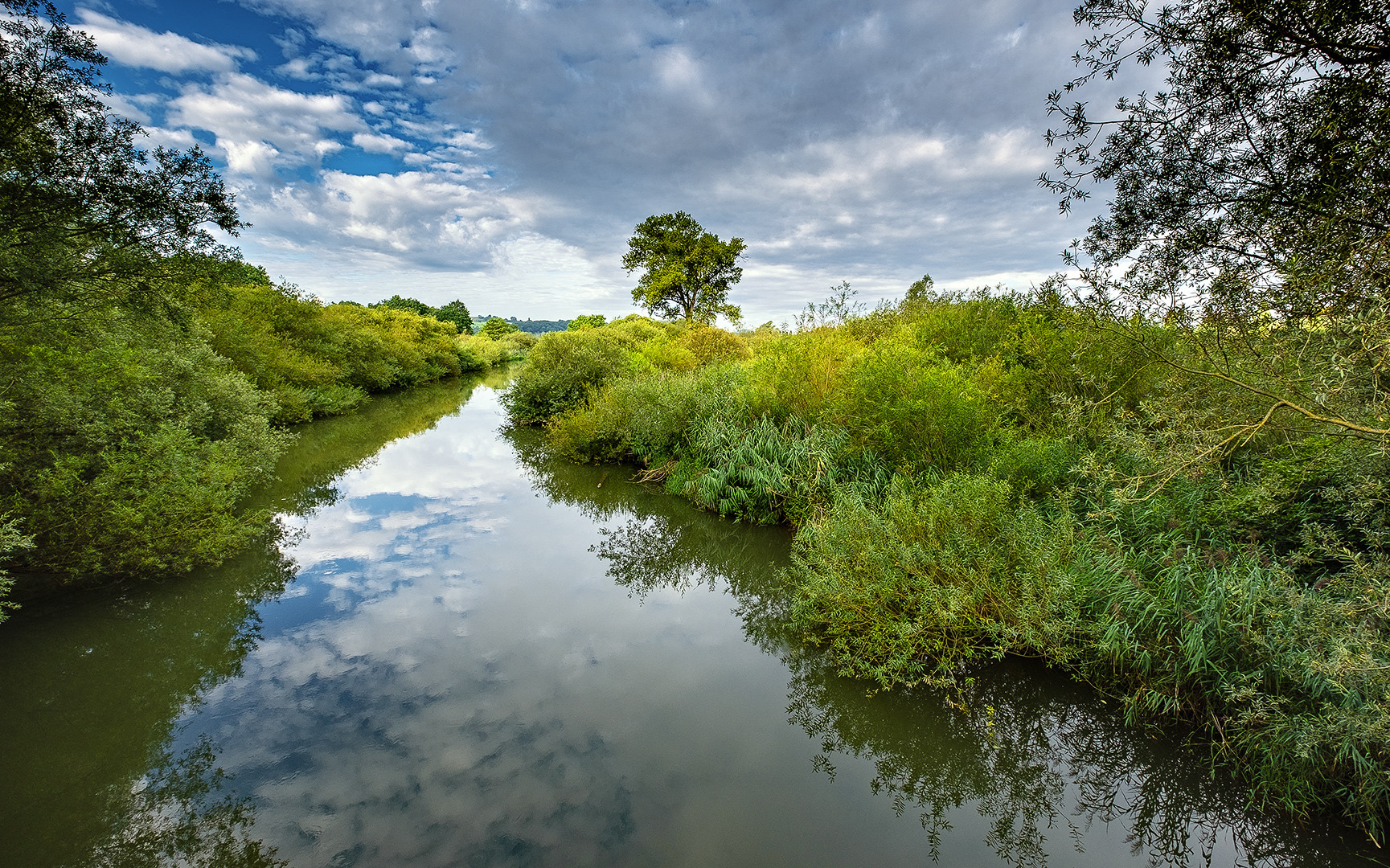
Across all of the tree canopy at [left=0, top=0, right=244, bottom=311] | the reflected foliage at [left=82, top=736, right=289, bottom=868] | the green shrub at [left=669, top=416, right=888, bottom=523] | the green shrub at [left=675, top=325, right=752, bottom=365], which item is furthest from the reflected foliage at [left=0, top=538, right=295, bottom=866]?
the green shrub at [left=675, top=325, right=752, bottom=365]

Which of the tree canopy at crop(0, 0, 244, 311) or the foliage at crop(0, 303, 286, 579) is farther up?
the tree canopy at crop(0, 0, 244, 311)

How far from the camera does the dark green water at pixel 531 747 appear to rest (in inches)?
159

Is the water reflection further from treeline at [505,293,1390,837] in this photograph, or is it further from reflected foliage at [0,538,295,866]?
treeline at [505,293,1390,837]

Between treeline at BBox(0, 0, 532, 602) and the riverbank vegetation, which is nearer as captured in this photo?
the riverbank vegetation

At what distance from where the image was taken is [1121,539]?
611 cm

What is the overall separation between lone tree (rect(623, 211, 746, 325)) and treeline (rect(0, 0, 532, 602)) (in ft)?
88.1

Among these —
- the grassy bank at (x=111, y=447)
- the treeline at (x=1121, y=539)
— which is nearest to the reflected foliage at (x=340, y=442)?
the grassy bank at (x=111, y=447)

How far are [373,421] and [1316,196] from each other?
1072 inches

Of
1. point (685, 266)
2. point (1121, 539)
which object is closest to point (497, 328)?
point (685, 266)

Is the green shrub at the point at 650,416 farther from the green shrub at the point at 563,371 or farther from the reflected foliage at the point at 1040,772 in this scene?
the reflected foliage at the point at 1040,772

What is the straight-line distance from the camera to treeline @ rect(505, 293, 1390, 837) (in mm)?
4020

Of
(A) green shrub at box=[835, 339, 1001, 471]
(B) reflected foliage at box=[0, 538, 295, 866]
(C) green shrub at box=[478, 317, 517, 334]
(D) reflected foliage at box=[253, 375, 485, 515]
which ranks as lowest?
(B) reflected foliage at box=[0, 538, 295, 866]

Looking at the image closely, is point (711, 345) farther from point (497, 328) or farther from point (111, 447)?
point (497, 328)

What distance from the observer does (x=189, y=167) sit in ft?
21.8
